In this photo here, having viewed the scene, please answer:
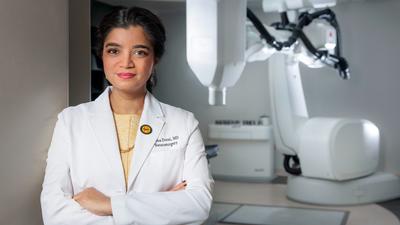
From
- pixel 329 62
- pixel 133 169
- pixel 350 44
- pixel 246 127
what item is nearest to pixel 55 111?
pixel 133 169

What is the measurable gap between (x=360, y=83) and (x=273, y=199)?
189cm

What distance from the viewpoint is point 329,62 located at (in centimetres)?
349

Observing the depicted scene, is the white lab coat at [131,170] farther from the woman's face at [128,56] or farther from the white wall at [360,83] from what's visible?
the white wall at [360,83]

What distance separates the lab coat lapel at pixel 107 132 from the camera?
3.29ft

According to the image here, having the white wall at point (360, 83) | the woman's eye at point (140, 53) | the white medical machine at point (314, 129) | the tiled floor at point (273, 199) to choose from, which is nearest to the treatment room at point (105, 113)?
the woman's eye at point (140, 53)

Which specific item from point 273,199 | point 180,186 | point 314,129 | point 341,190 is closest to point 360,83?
point 314,129

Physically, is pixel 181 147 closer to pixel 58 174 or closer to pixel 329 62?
pixel 58 174

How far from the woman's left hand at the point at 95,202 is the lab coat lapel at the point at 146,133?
0.07m

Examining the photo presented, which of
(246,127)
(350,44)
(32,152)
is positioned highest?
(350,44)

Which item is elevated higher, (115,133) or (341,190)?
(115,133)

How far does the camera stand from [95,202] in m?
0.96

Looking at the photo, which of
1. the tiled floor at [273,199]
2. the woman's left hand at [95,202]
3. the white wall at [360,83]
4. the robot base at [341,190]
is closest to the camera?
the woman's left hand at [95,202]

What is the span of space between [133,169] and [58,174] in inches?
6.7

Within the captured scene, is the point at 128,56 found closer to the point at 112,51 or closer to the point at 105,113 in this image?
the point at 112,51
